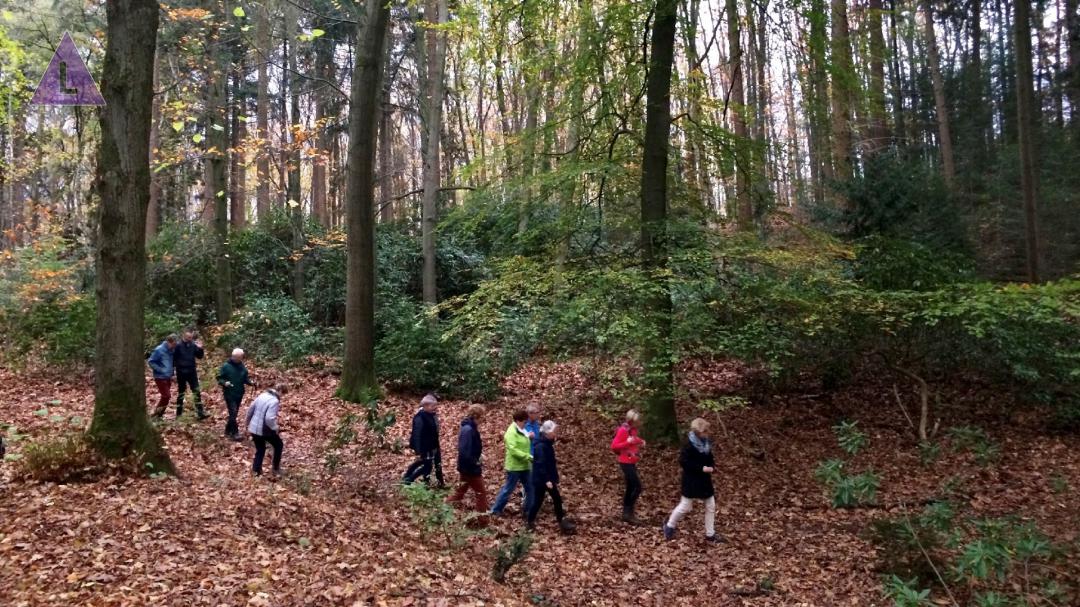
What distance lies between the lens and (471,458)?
8.54 metres

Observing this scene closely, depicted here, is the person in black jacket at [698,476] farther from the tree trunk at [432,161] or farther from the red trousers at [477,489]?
the tree trunk at [432,161]

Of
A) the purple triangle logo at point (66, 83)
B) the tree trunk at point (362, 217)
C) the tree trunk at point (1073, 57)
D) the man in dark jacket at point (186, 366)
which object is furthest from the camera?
the tree trunk at point (1073, 57)

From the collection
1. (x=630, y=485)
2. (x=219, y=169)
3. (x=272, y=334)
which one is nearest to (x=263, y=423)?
(x=630, y=485)

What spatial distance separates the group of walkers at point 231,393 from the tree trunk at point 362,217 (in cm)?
239

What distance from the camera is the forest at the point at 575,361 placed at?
657 cm

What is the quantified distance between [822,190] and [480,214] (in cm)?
939

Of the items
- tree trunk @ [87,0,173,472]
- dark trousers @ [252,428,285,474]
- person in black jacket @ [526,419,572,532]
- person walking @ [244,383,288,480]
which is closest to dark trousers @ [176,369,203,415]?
dark trousers @ [252,428,285,474]

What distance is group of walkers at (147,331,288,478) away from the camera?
8.63m

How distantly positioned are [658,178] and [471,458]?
Result: 579 cm

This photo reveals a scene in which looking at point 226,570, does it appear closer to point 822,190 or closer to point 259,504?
point 259,504

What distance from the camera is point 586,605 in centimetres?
656

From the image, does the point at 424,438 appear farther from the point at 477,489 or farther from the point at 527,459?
the point at 527,459

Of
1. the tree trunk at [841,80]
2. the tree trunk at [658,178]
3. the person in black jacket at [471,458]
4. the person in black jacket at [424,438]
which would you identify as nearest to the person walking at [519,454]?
the person in black jacket at [471,458]

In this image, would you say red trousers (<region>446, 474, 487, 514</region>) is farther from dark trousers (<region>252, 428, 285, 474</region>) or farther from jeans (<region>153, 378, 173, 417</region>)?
jeans (<region>153, 378, 173, 417</region>)
